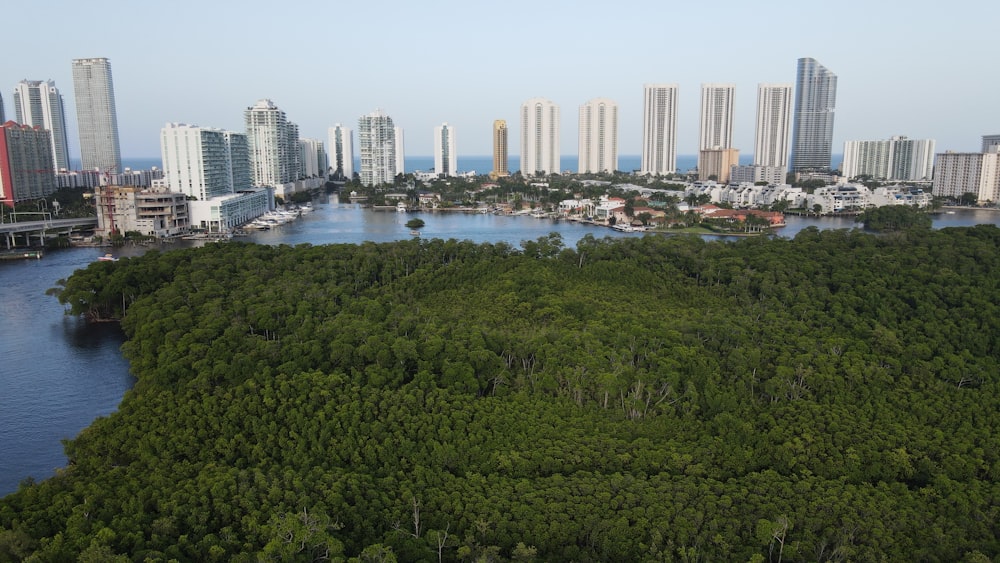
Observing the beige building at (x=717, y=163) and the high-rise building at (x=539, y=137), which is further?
the high-rise building at (x=539, y=137)

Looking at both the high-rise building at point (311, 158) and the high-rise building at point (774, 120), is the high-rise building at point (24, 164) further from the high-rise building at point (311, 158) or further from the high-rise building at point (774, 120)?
the high-rise building at point (774, 120)

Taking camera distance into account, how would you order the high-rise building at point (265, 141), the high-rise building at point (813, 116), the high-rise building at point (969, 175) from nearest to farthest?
the high-rise building at point (969, 175) < the high-rise building at point (265, 141) < the high-rise building at point (813, 116)

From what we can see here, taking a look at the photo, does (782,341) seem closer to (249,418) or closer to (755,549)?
(755,549)

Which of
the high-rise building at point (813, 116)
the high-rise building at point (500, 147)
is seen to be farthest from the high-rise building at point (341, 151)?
the high-rise building at point (813, 116)

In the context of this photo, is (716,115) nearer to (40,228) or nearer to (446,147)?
(446,147)

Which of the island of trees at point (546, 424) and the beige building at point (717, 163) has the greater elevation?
the beige building at point (717, 163)

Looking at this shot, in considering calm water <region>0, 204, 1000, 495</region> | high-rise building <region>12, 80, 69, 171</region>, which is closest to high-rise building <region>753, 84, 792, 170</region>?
calm water <region>0, 204, 1000, 495</region>
